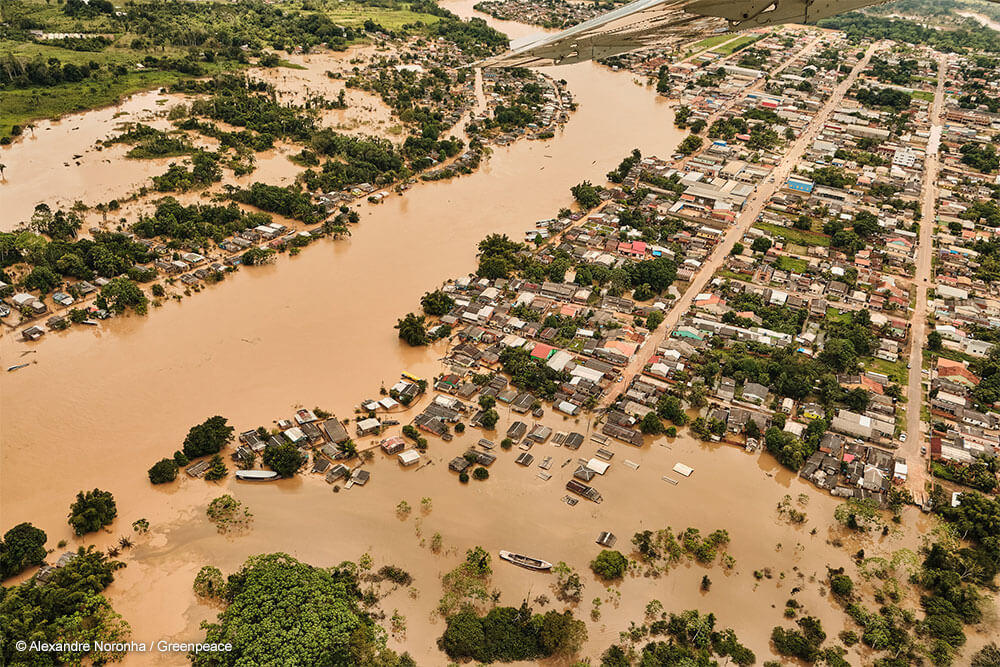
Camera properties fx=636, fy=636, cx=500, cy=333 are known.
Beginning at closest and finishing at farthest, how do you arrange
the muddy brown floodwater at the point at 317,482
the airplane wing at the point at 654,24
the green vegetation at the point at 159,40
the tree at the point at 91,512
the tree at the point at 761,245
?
1. the airplane wing at the point at 654,24
2. the muddy brown floodwater at the point at 317,482
3. the tree at the point at 91,512
4. the tree at the point at 761,245
5. the green vegetation at the point at 159,40

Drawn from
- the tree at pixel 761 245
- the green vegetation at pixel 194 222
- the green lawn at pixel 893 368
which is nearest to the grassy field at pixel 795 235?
the tree at pixel 761 245

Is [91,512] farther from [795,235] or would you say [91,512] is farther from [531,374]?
[795,235]

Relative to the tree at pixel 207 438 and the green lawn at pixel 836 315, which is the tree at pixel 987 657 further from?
the tree at pixel 207 438

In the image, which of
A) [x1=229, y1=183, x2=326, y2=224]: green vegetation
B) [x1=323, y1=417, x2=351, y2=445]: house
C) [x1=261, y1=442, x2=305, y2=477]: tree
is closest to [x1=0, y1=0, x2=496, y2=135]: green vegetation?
[x1=229, y1=183, x2=326, y2=224]: green vegetation

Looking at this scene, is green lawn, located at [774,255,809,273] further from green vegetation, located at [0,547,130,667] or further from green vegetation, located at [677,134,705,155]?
green vegetation, located at [0,547,130,667]

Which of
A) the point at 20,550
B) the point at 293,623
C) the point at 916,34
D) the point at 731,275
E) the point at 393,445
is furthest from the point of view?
the point at 916,34

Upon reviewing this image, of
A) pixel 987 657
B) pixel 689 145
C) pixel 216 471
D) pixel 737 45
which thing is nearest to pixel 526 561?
pixel 216 471

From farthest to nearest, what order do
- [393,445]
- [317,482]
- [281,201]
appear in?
[281,201] < [393,445] < [317,482]
